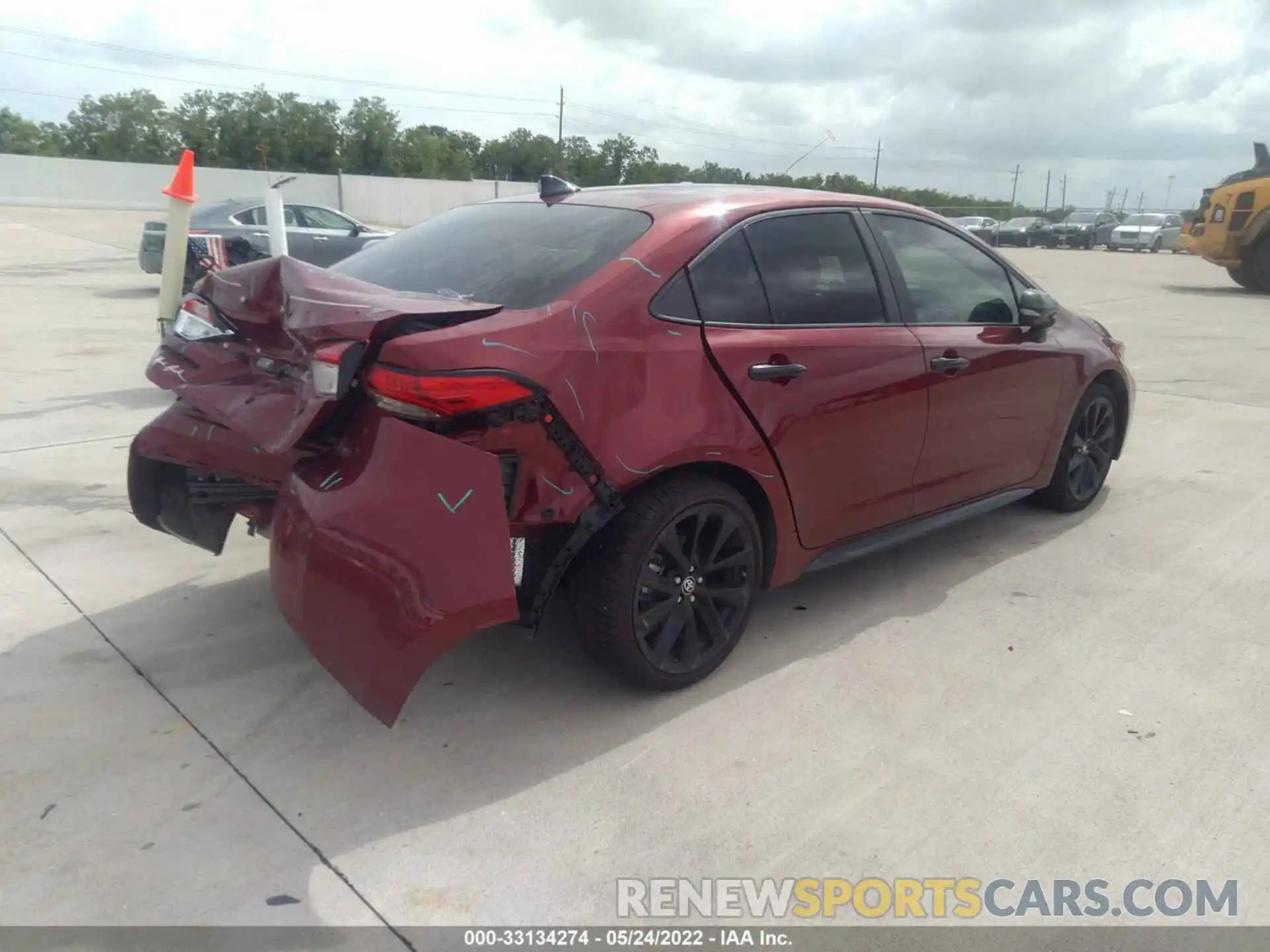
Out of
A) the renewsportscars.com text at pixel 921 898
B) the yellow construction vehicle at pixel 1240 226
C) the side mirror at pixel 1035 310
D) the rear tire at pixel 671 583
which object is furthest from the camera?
the yellow construction vehicle at pixel 1240 226

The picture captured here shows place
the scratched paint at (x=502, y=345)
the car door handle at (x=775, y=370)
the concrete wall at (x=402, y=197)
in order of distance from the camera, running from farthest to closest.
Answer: the concrete wall at (x=402, y=197), the car door handle at (x=775, y=370), the scratched paint at (x=502, y=345)

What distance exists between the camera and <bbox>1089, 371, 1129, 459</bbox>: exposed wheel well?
5.17 meters

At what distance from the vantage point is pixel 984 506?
4.51 meters

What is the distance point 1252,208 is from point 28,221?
3274 centimetres

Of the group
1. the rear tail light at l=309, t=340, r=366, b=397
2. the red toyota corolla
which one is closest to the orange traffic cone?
the red toyota corolla

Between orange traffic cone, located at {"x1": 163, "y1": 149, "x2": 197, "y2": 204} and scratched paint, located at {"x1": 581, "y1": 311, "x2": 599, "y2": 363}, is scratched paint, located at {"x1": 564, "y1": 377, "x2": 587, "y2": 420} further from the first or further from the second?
orange traffic cone, located at {"x1": 163, "y1": 149, "x2": 197, "y2": 204}

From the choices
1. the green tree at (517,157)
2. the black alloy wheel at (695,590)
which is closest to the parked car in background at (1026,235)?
the green tree at (517,157)

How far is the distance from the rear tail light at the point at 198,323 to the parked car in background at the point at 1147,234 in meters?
38.8

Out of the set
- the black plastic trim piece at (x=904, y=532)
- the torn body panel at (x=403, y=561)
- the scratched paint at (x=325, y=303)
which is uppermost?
the scratched paint at (x=325, y=303)

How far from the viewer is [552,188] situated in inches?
152

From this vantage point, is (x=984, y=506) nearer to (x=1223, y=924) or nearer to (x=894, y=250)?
(x=894, y=250)

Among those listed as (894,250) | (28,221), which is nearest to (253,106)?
(28,221)

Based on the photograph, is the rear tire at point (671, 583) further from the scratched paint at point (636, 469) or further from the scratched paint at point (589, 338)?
the scratched paint at point (589, 338)

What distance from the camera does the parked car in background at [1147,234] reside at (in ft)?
118
